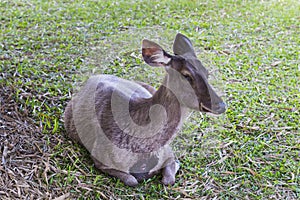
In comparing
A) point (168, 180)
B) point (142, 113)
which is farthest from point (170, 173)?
point (142, 113)

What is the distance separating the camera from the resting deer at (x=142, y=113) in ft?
7.85

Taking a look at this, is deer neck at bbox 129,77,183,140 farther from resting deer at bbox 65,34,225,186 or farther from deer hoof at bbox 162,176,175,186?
deer hoof at bbox 162,176,175,186

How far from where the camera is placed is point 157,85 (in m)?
3.76

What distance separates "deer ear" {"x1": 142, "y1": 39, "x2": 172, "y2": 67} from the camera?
2.42 m

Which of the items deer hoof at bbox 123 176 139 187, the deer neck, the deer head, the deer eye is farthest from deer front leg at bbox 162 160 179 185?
the deer eye

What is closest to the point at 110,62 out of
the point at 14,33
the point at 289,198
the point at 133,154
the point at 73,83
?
the point at 73,83

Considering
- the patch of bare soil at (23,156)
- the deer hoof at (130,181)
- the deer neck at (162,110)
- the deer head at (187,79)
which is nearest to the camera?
the deer head at (187,79)

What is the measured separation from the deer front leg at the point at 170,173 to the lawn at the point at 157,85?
0.15ft

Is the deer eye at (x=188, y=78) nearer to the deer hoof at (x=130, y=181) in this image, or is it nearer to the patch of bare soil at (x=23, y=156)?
the deer hoof at (x=130, y=181)

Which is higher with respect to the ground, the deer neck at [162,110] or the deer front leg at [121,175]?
the deer neck at [162,110]

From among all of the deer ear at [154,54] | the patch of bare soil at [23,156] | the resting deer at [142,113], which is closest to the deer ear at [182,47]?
the resting deer at [142,113]

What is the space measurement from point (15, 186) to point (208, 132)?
157 centimetres

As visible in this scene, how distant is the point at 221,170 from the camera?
2992 millimetres

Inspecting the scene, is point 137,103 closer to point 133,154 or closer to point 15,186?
point 133,154
